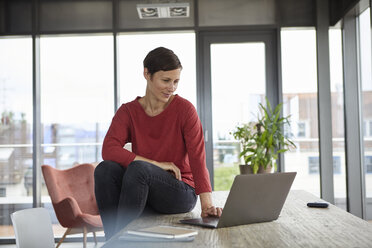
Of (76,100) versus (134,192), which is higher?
(76,100)

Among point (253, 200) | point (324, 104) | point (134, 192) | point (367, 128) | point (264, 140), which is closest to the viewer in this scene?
point (253, 200)

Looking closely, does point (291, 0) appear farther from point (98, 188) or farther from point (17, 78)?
point (98, 188)

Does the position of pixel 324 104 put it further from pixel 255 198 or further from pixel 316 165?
pixel 255 198

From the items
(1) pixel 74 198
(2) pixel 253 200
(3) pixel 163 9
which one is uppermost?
(3) pixel 163 9

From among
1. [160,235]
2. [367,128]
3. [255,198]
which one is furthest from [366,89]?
[160,235]

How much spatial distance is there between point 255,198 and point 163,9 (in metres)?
2.92

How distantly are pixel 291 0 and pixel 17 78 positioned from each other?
306 cm

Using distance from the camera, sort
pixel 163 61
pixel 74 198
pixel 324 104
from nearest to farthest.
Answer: pixel 163 61, pixel 74 198, pixel 324 104

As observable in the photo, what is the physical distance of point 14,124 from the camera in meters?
4.94

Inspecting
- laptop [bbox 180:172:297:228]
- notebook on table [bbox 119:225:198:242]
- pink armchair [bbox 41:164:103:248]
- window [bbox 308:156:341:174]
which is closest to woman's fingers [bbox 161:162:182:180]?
laptop [bbox 180:172:297:228]

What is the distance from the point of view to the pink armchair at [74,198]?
3697 millimetres

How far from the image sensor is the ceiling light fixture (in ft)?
13.5

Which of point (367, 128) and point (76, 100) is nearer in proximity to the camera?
point (367, 128)

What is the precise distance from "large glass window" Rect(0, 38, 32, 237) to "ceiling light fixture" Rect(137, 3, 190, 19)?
151 centimetres
